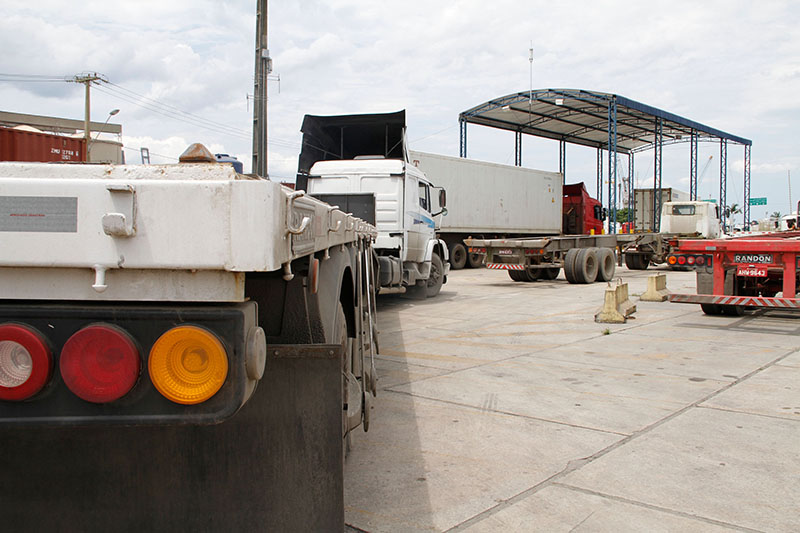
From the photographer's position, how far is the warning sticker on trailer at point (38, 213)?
1615mm

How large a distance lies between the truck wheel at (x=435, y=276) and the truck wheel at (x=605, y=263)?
19.2 ft

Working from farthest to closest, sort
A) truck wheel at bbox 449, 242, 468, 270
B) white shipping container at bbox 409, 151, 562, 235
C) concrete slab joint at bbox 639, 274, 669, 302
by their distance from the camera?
truck wheel at bbox 449, 242, 468, 270 < white shipping container at bbox 409, 151, 562, 235 < concrete slab joint at bbox 639, 274, 669, 302

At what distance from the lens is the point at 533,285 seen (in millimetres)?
17141

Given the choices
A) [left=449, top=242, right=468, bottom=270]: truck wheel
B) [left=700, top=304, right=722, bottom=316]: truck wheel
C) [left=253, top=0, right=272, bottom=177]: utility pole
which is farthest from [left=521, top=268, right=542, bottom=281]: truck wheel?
[left=253, top=0, right=272, bottom=177]: utility pole

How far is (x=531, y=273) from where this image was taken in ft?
59.2

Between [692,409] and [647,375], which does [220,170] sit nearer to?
[692,409]

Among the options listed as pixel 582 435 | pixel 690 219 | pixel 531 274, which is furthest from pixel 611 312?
pixel 690 219

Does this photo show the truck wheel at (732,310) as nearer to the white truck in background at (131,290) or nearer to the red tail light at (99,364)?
the white truck in background at (131,290)

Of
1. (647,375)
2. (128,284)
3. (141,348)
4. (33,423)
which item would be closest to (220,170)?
(128,284)

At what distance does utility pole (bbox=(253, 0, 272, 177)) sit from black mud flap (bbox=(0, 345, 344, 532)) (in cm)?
1366

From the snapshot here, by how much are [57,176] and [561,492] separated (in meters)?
2.91

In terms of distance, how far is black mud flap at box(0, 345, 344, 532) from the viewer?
2027mm

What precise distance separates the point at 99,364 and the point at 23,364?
7.4 inches

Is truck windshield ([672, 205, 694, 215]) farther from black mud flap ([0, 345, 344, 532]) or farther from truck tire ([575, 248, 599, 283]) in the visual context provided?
black mud flap ([0, 345, 344, 532])
